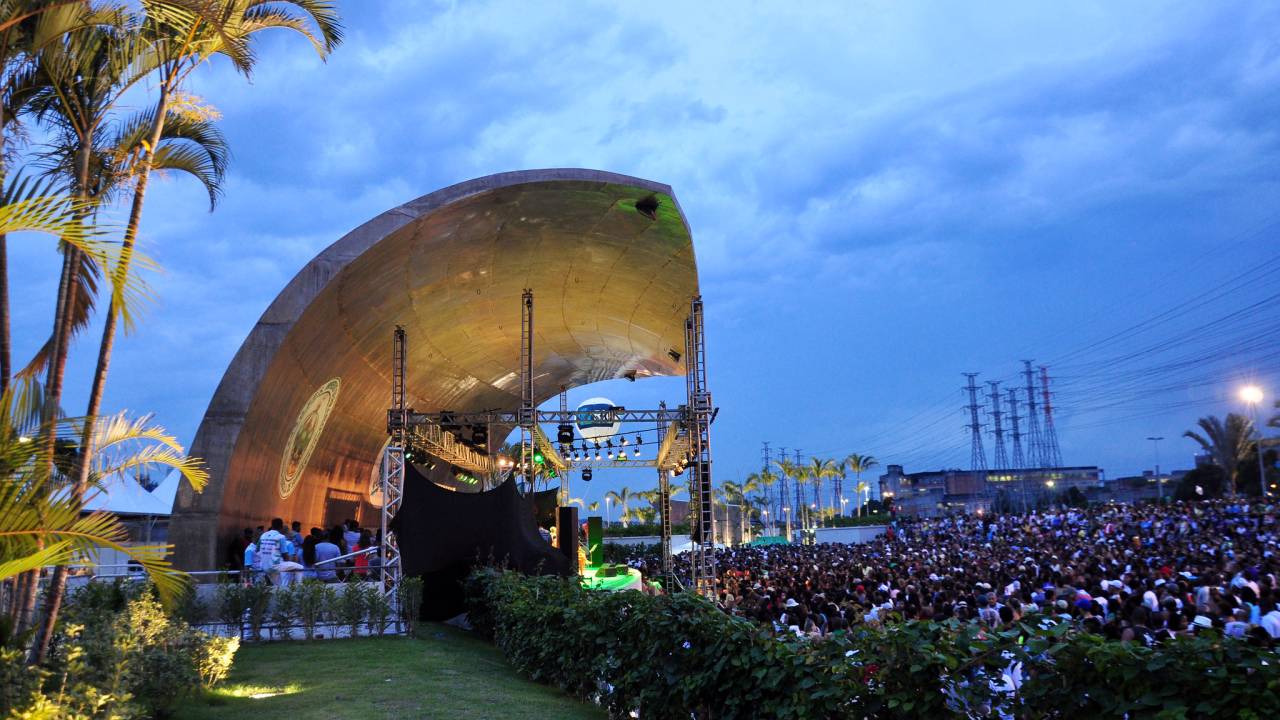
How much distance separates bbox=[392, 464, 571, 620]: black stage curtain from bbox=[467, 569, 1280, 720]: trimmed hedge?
9227 mm

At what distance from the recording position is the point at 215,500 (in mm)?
18031

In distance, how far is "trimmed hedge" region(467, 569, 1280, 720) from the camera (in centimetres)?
427

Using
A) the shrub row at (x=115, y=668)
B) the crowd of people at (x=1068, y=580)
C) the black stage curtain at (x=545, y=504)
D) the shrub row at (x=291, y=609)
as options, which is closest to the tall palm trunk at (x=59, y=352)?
the shrub row at (x=115, y=668)

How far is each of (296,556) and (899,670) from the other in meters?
16.4

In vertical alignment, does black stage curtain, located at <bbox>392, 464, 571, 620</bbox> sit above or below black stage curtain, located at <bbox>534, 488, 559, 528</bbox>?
below

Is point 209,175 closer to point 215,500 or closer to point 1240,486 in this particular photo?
point 215,500

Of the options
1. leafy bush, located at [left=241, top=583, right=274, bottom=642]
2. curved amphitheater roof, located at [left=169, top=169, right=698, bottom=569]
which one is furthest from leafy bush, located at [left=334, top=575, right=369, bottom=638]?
curved amphitheater roof, located at [left=169, top=169, right=698, bottom=569]

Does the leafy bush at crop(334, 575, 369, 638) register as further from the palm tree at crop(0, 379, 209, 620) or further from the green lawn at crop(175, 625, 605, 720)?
the palm tree at crop(0, 379, 209, 620)

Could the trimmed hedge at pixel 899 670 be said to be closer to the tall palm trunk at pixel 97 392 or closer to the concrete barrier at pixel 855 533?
the tall palm trunk at pixel 97 392

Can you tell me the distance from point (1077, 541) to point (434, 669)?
89.3ft

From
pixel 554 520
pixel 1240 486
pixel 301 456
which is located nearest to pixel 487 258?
pixel 301 456

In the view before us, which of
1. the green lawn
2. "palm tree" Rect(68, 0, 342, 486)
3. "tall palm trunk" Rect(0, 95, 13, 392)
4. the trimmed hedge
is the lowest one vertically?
the green lawn

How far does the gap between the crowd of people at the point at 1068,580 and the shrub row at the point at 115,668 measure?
4.94 metres

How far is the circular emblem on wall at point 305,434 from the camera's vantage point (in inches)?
873
